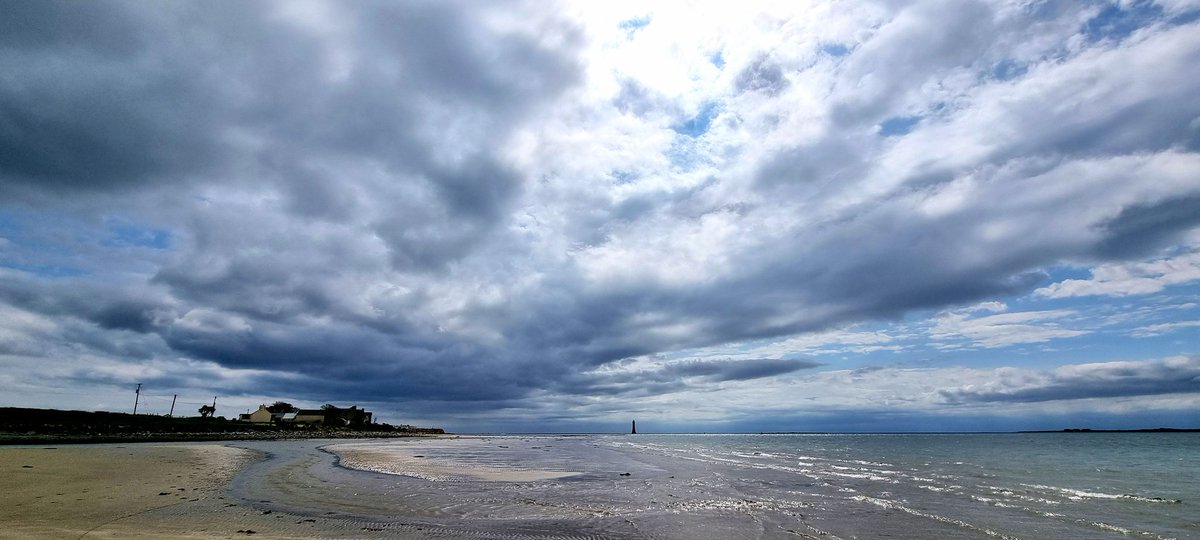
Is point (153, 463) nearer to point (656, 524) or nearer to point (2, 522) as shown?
point (2, 522)

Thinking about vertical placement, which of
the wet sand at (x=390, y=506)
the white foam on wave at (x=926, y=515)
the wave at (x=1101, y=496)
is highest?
the wet sand at (x=390, y=506)

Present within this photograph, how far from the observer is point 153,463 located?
29.8 metres

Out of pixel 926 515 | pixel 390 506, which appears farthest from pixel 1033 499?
pixel 390 506

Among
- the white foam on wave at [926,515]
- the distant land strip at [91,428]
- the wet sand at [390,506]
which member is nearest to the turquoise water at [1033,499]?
the white foam on wave at [926,515]

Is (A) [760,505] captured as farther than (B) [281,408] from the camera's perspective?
No

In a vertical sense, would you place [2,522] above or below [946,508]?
above

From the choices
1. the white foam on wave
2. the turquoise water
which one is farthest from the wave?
the white foam on wave

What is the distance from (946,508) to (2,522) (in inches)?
1075

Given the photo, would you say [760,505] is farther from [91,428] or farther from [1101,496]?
[91,428]

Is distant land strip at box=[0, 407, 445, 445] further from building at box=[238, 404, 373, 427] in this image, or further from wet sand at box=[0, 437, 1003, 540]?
building at box=[238, 404, 373, 427]

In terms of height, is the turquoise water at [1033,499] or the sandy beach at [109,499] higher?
the sandy beach at [109,499]

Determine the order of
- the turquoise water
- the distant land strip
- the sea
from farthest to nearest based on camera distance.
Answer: the distant land strip
the turquoise water
the sea

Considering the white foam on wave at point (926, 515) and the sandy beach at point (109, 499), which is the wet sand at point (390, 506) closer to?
the sandy beach at point (109, 499)

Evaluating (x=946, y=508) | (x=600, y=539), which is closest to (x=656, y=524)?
(x=600, y=539)
